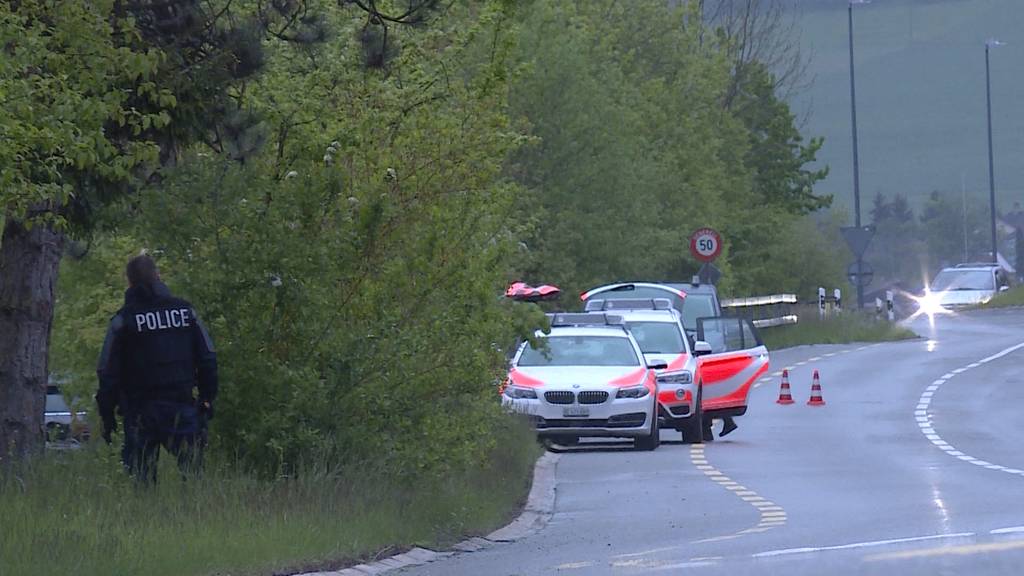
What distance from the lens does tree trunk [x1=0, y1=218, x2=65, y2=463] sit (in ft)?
49.3

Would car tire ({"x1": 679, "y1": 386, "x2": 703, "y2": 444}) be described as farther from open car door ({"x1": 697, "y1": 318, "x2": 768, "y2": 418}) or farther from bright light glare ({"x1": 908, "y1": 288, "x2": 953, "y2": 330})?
bright light glare ({"x1": 908, "y1": 288, "x2": 953, "y2": 330})

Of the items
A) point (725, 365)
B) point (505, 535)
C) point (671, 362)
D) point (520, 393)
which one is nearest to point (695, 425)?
point (671, 362)

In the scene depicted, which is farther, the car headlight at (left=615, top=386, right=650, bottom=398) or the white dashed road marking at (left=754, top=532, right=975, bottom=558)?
the car headlight at (left=615, top=386, right=650, bottom=398)

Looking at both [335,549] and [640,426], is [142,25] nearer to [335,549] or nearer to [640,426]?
[335,549]

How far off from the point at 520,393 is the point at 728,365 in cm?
422

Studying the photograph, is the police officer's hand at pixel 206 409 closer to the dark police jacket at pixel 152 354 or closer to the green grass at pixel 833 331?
the dark police jacket at pixel 152 354

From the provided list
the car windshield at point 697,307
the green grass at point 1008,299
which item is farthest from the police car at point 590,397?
the green grass at point 1008,299

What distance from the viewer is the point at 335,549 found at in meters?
12.1

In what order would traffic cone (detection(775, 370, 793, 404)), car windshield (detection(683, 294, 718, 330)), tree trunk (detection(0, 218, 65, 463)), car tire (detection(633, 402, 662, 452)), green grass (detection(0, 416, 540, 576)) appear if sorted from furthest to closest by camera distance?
car windshield (detection(683, 294, 718, 330)) → traffic cone (detection(775, 370, 793, 404)) → car tire (detection(633, 402, 662, 452)) → tree trunk (detection(0, 218, 65, 463)) → green grass (detection(0, 416, 540, 576))

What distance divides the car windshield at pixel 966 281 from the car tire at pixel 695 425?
53.4 meters

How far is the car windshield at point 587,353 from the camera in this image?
2502cm

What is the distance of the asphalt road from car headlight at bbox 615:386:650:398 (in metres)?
0.72

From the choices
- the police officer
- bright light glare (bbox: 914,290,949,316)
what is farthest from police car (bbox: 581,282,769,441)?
bright light glare (bbox: 914,290,949,316)

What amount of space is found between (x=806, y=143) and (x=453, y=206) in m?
61.4
